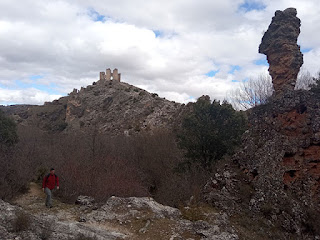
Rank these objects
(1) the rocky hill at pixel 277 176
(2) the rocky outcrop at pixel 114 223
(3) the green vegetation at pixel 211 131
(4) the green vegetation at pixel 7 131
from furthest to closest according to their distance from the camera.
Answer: (4) the green vegetation at pixel 7 131
(3) the green vegetation at pixel 211 131
(1) the rocky hill at pixel 277 176
(2) the rocky outcrop at pixel 114 223

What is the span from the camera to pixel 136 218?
9789 millimetres

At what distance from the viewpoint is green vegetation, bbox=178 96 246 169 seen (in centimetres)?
1644

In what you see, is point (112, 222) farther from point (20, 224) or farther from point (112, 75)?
point (112, 75)

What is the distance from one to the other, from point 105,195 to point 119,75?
5112cm

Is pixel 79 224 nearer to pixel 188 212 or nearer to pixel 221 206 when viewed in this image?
pixel 188 212

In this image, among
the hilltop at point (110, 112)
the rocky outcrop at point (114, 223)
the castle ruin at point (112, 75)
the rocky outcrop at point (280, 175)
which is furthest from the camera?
the castle ruin at point (112, 75)

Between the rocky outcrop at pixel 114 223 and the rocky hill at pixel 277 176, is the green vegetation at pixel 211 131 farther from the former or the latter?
the rocky outcrop at pixel 114 223

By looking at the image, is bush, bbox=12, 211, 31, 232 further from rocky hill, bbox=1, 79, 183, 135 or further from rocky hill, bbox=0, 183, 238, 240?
rocky hill, bbox=1, 79, 183, 135

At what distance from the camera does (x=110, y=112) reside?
44.8 m

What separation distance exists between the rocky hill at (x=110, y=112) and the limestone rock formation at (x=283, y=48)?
49.2 ft

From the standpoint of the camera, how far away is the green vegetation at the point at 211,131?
16438 millimetres

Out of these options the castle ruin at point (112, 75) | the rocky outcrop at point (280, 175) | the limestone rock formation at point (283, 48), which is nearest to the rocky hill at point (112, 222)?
the rocky outcrop at point (280, 175)

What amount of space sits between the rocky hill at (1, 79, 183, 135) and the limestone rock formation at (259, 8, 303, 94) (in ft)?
49.2

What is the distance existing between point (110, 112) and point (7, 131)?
79.0 ft
